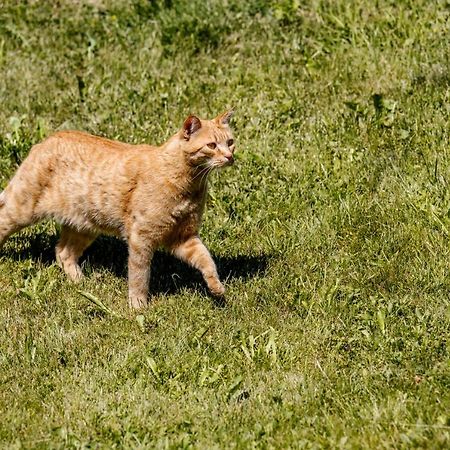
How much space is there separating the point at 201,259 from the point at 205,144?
2.67ft

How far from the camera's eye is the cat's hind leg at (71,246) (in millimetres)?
Answer: 8031

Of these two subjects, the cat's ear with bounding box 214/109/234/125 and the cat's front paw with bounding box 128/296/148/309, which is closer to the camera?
the cat's front paw with bounding box 128/296/148/309

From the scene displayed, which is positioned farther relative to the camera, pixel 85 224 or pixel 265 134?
pixel 265 134

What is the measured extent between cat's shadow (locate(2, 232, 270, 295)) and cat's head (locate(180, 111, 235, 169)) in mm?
896

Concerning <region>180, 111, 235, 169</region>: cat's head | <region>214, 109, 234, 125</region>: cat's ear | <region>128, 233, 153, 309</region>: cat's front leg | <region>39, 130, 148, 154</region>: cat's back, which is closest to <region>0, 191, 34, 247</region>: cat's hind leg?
<region>39, 130, 148, 154</region>: cat's back

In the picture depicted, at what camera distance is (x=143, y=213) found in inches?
290

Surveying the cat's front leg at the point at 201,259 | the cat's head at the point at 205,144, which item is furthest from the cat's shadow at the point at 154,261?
the cat's head at the point at 205,144

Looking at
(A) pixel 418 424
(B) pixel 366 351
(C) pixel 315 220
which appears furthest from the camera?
(C) pixel 315 220

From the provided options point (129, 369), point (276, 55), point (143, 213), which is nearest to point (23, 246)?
point (143, 213)

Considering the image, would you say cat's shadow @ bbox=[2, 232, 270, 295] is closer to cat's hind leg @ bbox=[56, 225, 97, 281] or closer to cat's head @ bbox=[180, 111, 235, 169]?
cat's hind leg @ bbox=[56, 225, 97, 281]

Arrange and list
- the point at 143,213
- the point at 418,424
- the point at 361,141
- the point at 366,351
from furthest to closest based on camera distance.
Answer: the point at 361,141
the point at 143,213
the point at 366,351
the point at 418,424

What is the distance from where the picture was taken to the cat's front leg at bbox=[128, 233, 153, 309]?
735 centimetres

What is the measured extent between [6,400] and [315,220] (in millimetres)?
2910

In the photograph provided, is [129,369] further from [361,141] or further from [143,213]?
[361,141]
